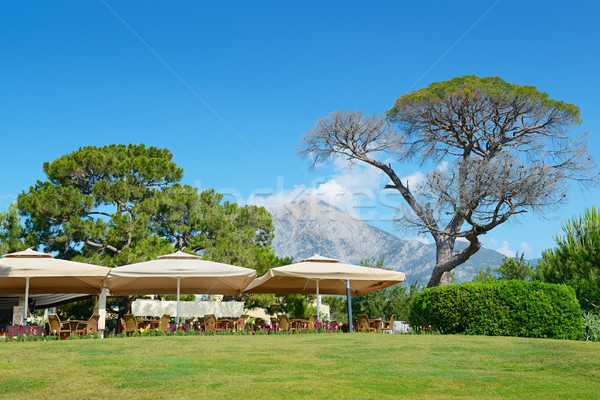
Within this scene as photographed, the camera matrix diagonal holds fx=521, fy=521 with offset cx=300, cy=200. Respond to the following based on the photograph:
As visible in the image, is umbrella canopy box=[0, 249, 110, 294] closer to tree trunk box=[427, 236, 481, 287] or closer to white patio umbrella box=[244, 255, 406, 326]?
white patio umbrella box=[244, 255, 406, 326]

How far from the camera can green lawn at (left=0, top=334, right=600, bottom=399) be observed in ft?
17.8

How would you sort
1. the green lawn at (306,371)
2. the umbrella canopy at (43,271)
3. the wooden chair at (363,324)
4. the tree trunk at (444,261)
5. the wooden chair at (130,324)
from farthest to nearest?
the tree trunk at (444,261), the wooden chair at (363,324), the umbrella canopy at (43,271), the wooden chair at (130,324), the green lawn at (306,371)

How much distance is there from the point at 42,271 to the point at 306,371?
32.1 feet

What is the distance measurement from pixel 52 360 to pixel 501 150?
68.2 feet

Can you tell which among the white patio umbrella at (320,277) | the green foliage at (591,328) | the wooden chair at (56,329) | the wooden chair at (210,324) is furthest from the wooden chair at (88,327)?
the green foliage at (591,328)

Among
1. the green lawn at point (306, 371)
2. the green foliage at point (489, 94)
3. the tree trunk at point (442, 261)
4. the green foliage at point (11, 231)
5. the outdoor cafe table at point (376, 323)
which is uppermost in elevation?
the green foliage at point (489, 94)

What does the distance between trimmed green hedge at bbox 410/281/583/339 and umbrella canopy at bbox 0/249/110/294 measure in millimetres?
9178

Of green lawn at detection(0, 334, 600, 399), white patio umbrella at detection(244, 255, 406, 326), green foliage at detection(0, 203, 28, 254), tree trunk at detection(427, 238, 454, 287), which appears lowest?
green lawn at detection(0, 334, 600, 399)

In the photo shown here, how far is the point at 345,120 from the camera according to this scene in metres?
25.0

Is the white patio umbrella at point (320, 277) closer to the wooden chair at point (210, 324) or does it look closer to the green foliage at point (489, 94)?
the wooden chair at point (210, 324)

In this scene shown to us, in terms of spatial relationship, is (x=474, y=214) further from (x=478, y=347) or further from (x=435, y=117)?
(x=478, y=347)

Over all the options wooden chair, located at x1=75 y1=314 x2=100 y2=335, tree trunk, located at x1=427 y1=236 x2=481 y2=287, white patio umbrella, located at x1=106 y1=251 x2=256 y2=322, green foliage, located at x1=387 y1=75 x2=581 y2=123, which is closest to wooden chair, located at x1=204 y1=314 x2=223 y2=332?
white patio umbrella, located at x1=106 y1=251 x2=256 y2=322

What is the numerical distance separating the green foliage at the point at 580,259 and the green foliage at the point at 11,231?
20746mm

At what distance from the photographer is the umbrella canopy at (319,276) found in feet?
47.8
